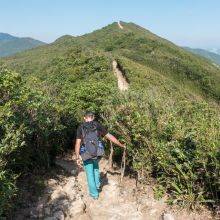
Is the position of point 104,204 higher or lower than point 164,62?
lower

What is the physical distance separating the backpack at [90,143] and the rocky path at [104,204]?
1002 mm

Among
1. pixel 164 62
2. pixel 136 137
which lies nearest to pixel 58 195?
pixel 136 137

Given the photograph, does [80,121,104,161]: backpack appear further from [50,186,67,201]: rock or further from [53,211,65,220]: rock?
[53,211,65,220]: rock

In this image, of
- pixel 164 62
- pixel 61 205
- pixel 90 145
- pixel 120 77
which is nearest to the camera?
pixel 61 205

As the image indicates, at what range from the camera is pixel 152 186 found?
9.97m

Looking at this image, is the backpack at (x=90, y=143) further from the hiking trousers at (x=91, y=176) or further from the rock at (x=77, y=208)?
the rock at (x=77, y=208)

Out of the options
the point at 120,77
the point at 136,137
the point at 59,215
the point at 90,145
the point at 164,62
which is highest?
the point at 164,62

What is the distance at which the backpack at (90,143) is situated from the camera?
9.72 metres

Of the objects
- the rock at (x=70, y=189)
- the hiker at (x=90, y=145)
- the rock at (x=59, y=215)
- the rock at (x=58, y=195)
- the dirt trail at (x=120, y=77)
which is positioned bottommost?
the rock at (x=59, y=215)

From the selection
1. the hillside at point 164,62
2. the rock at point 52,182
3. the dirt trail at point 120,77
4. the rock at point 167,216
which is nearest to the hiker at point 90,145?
the rock at point 52,182

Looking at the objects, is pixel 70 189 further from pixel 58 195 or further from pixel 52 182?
pixel 52 182

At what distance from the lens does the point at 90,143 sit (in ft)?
32.0

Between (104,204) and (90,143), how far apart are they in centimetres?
135

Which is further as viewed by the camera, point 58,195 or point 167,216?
point 58,195
